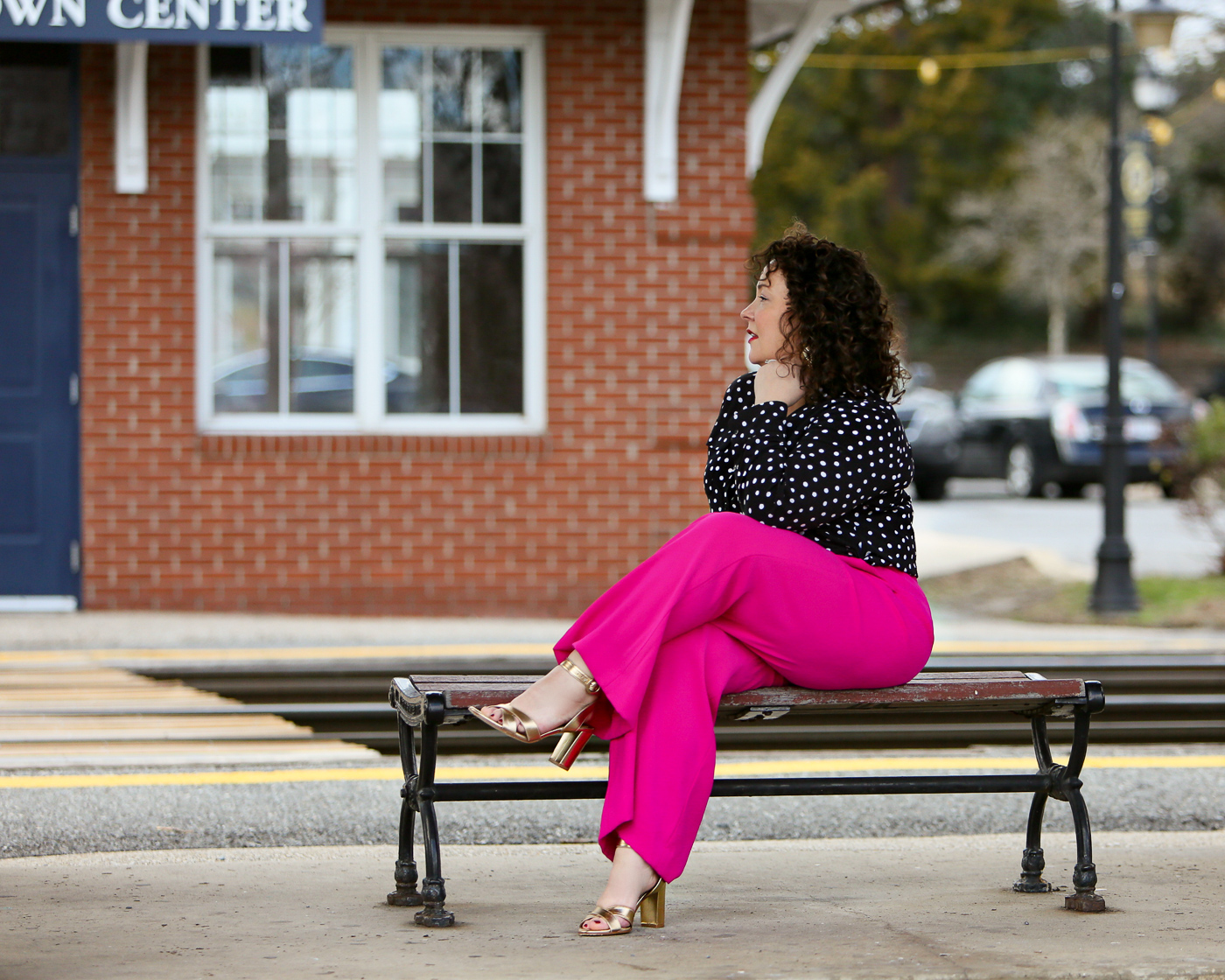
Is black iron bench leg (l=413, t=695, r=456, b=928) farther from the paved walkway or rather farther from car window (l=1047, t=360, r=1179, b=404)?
car window (l=1047, t=360, r=1179, b=404)

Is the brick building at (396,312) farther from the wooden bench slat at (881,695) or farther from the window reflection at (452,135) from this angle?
the wooden bench slat at (881,695)

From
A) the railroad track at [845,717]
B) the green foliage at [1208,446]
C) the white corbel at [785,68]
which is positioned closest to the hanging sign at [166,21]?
the white corbel at [785,68]

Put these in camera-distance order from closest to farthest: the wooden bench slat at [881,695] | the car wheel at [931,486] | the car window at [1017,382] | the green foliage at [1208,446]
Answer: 1. the wooden bench slat at [881,695]
2. the green foliage at [1208,446]
3. the car wheel at [931,486]
4. the car window at [1017,382]

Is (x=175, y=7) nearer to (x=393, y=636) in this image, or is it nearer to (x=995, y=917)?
(x=393, y=636)

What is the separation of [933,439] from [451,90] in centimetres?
1100

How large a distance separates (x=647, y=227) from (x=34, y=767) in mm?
4872

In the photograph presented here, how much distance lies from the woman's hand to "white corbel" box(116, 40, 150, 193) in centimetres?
563

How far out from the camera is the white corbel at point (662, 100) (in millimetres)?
9102

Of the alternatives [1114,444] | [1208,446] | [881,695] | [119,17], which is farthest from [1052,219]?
[881,695]

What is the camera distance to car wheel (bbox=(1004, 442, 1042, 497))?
19.9 metres

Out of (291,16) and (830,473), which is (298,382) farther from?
(830,473)

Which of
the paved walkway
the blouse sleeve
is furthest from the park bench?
the blouse sleeve

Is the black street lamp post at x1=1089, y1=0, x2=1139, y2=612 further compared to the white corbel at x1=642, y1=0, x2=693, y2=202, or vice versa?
the black street lamp post at x1=1089, y1=0, x2=1139, y2=612

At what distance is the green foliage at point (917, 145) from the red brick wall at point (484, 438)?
32.3 metres
